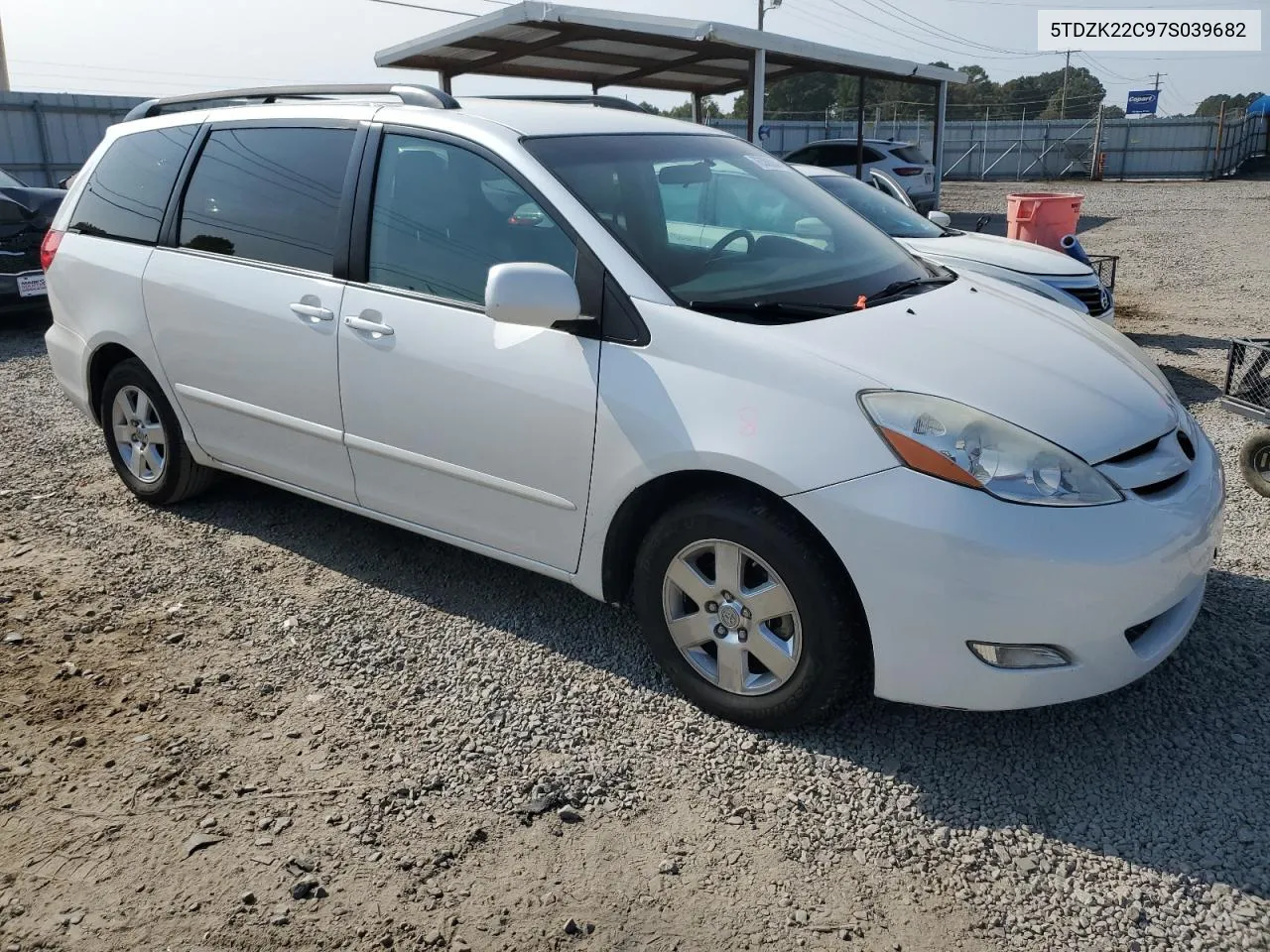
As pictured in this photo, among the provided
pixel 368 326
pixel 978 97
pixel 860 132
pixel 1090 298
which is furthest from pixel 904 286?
pixel 978 97

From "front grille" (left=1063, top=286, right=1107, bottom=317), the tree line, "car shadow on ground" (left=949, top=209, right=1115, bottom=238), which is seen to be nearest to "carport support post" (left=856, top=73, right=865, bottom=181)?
"car shadow on ground" (left=949, top=209, right=1115, bottom=238)

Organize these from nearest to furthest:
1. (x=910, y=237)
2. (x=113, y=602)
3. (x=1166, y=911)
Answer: (x=1166, y=911), (x=113, y=602), (x=910, y=237)

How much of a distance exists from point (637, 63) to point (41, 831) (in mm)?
14978

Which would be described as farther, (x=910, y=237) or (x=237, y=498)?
(x=910, y=237)

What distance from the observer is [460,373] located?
11.6 feet

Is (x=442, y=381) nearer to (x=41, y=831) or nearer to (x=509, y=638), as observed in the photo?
(x=509, y=638)

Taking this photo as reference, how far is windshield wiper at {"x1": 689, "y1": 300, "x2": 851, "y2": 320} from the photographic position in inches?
126

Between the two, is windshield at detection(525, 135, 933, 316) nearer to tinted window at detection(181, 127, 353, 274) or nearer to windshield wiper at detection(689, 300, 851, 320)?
windshield wiper at detection(689, 300, 851, 320)

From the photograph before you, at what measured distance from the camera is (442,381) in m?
3.59

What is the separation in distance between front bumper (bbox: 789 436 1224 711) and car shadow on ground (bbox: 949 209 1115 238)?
16.4 m

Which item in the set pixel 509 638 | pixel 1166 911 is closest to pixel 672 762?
pixel 509 638

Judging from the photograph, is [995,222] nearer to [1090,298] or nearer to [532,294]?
[1090,298]

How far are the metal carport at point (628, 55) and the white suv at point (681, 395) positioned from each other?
8803mm

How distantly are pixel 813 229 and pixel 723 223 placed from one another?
0.36 metres
